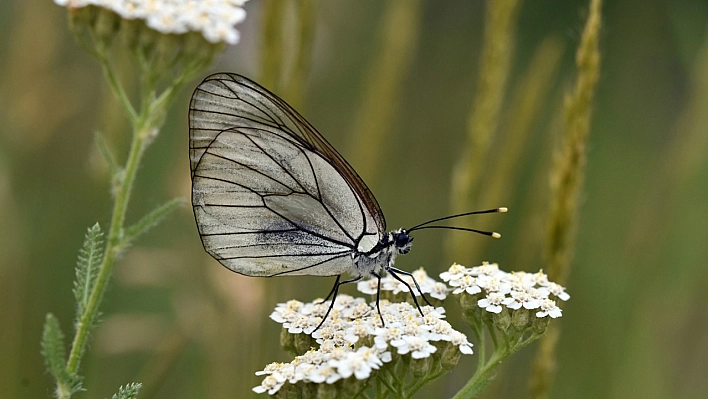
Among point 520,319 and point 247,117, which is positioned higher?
point 247,117

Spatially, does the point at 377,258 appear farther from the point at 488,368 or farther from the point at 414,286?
the point at 488,368

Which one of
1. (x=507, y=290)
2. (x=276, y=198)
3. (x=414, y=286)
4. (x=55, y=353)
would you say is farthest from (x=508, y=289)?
(x=55, y=353)

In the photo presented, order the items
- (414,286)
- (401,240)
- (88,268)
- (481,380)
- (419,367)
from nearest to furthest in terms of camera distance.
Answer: (88,268) < (419,367) < (481,380) < (414,286) < (401,240)

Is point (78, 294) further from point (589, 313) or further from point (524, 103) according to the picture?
point (589, 313)

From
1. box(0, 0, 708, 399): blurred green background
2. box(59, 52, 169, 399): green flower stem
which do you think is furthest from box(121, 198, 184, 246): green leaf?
box(0, 0, 708, 399): blurred green background

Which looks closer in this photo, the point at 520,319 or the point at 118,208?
the point at 118,208

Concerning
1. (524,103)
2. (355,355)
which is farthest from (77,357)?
(524,103)
